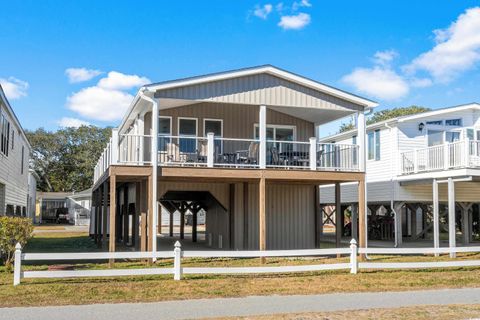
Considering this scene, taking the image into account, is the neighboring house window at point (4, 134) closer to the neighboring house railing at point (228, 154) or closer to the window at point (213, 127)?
the neighboring house railing at point (228, 154)

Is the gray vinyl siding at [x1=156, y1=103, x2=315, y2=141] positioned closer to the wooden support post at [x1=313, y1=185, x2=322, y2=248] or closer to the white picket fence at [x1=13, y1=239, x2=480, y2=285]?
the wooden support post at [x1=313, y1=185, x2=322, y2=248]

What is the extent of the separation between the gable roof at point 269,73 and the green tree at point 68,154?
56226 millimetres

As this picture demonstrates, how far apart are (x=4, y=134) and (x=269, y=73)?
10206 millimetres

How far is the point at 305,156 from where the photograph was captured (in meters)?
19.8

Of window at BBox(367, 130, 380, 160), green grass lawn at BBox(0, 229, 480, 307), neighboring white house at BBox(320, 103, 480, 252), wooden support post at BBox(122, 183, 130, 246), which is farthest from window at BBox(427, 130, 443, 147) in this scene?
wooden support post at BBox(122, 183, 130, 246)

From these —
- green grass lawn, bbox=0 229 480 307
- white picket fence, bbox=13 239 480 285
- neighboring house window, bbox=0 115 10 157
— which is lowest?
green grass lawn, bbox=0 229 480 307

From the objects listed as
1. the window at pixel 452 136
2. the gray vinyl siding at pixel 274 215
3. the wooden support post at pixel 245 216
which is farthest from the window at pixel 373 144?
the wooden support post at pixel 245 216

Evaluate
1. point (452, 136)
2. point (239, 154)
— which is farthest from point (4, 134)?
point (452, 136)

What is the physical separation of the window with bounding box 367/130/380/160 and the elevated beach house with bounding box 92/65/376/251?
4.74m

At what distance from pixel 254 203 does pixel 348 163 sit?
3.90 m

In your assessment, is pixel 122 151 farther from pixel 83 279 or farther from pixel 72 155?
pixel 72 155

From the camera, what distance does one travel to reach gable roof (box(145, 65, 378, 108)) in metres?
Answer: 17.6

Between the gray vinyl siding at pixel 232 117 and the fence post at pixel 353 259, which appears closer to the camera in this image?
the fence post at pixel 353 259

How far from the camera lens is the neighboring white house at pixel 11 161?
21.0m
